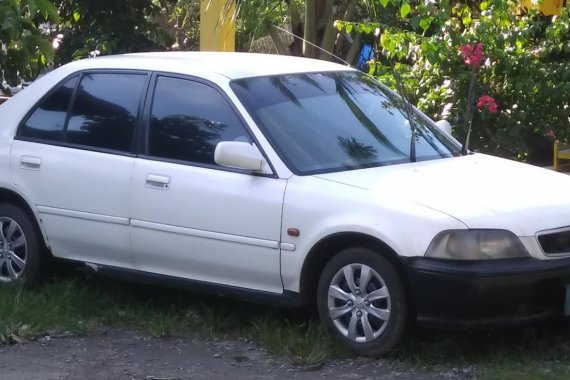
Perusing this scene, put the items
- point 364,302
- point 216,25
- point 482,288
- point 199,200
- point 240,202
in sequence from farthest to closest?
point 216,25 < point 199,200 < point 240,202 < point 364,302 < point 482,288

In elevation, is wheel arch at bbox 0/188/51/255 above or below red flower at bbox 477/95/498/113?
below

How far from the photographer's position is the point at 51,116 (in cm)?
704

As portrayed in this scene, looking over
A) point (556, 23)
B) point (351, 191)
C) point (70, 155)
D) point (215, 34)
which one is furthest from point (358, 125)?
point (556, 23)

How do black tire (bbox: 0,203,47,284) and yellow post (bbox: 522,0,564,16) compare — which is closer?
black tire (bbox: 0,203,47,284)

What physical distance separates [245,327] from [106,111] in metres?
1.66

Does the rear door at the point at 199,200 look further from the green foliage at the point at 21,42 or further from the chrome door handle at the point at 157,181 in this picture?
the green foliage at the point at 21,42

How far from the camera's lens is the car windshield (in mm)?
6090

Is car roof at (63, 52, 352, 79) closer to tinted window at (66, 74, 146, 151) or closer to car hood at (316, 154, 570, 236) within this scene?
tinted window at (66, 74, 146, 151)

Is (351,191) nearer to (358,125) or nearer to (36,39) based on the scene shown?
(358,125)

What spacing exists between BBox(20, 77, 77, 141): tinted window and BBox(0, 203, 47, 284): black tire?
20.4 inches

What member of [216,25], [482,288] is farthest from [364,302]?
[216,25]

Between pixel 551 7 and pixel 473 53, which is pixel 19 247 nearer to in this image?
pixel 473 53

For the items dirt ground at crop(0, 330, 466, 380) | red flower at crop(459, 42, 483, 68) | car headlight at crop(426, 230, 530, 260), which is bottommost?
dirt ground at crop(0, 330, 466, 380)

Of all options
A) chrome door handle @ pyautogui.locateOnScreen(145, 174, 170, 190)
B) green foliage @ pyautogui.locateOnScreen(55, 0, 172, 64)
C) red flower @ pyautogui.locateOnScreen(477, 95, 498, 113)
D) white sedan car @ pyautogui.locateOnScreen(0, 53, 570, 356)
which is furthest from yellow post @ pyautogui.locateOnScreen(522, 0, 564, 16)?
chrome door handle @ pyautogui.locateOnScreen(145, 174, 170, 190)
